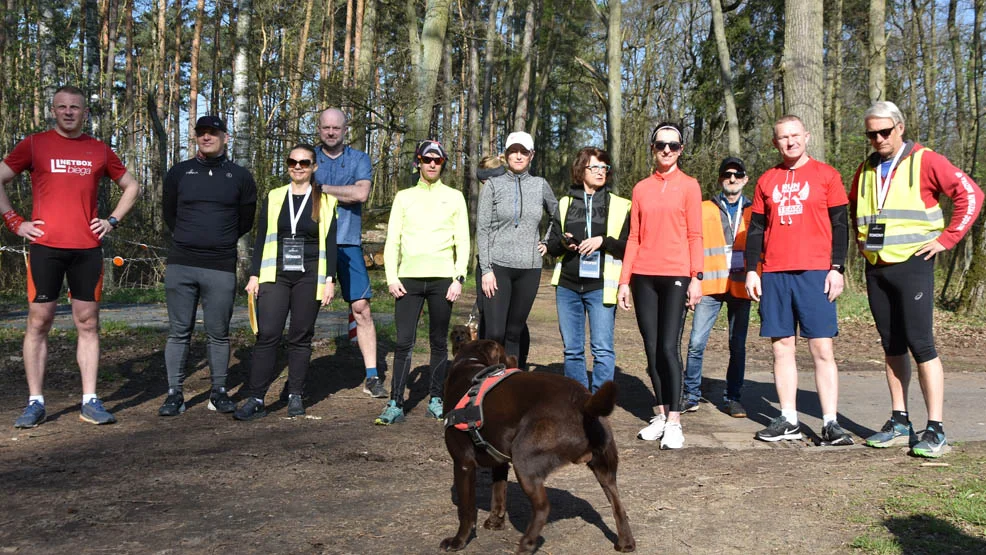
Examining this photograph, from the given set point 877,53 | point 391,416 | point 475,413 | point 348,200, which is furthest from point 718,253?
point 877,53

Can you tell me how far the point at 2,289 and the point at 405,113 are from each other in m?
8.98

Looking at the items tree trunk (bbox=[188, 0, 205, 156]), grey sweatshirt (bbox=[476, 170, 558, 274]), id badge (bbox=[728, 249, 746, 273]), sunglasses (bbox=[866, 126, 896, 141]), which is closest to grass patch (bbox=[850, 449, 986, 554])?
sunglasses (bbox=[866, 126, 896, 141])

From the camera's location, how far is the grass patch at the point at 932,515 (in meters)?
3.75

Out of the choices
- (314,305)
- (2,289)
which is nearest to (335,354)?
(314,305)

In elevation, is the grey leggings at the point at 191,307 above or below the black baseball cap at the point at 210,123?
below

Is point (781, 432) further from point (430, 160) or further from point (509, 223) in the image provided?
point (430, 160)

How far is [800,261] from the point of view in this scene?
5777mm

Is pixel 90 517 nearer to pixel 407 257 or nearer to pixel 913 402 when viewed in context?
pixel 407 257

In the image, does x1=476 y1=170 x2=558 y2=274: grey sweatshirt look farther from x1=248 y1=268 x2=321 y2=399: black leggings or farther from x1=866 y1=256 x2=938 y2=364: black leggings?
x1=866 y1=256 x2=938 y2=364: black leggings

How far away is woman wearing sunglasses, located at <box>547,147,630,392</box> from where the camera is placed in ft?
21.0

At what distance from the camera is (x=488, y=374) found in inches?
168

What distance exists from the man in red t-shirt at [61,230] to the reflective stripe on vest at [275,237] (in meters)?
1.18

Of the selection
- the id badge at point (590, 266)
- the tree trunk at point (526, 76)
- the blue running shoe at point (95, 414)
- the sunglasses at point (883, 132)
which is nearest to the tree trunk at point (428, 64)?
the tree trunk at point (526, 76)

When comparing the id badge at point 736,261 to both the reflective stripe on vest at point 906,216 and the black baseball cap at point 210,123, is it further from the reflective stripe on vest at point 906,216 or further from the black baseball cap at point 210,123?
the black baseball cap at point 210,123
